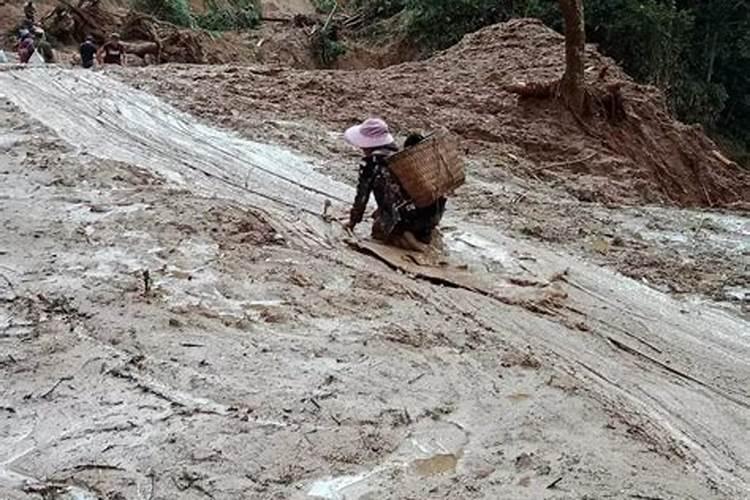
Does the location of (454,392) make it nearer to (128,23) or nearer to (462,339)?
(462,339)

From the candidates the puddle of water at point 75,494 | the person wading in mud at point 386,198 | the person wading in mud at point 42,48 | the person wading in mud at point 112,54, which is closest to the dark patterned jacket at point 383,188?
the person wading in mud at point 386,198

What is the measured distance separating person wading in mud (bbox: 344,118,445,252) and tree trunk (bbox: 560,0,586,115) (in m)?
5.38

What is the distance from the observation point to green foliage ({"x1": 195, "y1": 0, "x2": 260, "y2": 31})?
2344cm

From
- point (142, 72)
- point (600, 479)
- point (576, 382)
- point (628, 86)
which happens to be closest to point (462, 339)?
point (576, 382)

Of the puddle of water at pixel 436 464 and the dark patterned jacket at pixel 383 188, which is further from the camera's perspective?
the dark patterned jacket at pixel 383 188

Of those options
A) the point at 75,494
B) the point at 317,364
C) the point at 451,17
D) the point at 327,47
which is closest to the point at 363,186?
the point at 317,364

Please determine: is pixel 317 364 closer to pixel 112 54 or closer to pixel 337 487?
pixel 337 487

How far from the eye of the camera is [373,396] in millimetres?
4105

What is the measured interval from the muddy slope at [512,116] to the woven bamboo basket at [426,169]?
10.4 feet

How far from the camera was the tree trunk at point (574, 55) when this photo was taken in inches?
433

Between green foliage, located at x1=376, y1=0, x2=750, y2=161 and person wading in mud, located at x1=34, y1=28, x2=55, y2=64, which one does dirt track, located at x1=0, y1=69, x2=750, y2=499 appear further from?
green foliage, located at x1=376, y1=0, x2=750, y2=161

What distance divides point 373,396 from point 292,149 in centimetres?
524

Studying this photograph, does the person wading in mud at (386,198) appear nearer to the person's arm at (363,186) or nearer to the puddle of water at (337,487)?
the person's arm at (363,186)

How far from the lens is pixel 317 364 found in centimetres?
439
